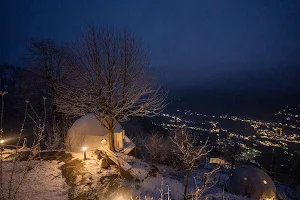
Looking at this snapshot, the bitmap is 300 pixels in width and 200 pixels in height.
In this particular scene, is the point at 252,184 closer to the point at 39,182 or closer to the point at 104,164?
the point at 104,164

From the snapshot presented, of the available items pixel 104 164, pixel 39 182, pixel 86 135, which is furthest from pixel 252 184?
pixel 39 182

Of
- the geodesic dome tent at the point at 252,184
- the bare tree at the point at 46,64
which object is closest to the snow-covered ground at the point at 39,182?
the bare tree at the point at 46,64

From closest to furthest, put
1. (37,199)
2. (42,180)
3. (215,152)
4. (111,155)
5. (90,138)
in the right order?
1. (37,199)
2. (42,180)
3. (111,155)
4. (90,138)
5. (215,152)

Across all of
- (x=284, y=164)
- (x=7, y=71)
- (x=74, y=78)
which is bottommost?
(x=284, y=164)

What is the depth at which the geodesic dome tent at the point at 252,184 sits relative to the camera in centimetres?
1360

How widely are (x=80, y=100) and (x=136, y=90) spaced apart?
3308 mm

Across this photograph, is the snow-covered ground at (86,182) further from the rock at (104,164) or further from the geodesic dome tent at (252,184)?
the geodesic dome tent at (252,184)

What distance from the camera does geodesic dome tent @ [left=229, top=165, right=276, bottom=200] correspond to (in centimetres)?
1360

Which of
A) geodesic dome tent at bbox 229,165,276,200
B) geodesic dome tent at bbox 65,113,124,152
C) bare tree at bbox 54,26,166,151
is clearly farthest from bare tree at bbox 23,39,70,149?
geodesic dome tent at bbox 229,165,276,200

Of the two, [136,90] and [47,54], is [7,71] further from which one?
[136,90]

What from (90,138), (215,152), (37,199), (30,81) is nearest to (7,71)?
(30,81)

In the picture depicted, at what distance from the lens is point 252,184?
13.9m

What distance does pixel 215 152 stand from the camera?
3884 cm

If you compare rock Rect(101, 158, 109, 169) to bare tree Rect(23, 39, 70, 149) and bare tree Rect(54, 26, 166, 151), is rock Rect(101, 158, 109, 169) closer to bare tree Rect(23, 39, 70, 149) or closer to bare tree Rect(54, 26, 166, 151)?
bare tree Rect(54, 26, 166, 151)
